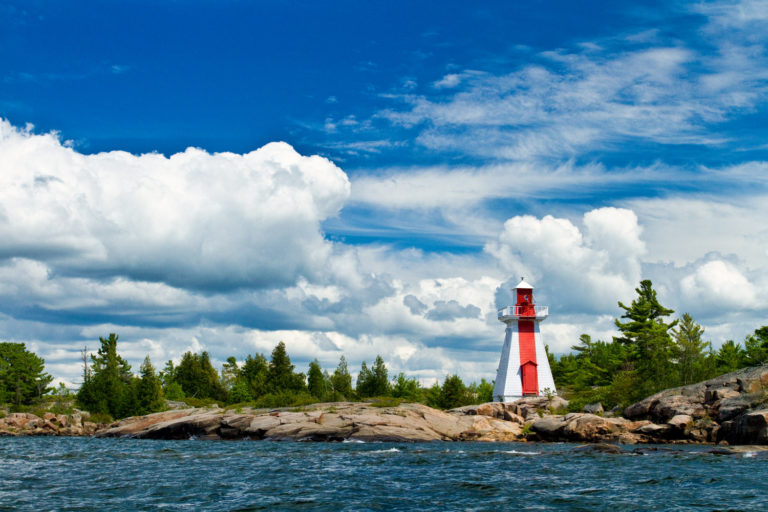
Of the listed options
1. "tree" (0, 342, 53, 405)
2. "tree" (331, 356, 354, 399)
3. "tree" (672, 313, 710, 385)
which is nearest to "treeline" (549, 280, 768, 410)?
"tree" (672, 313, 710, 385)

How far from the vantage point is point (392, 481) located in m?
28.3

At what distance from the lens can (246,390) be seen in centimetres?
11056

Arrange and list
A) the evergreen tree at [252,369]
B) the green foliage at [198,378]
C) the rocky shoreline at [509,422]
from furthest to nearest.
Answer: the green foliage at [198,378] < the evergreen tree at [252,369] < the rocky shoreline at [509,422]

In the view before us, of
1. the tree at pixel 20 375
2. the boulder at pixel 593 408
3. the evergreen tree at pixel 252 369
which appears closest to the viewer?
the boulder at pixel 593 408

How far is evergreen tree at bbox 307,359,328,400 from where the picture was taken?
103000 mm

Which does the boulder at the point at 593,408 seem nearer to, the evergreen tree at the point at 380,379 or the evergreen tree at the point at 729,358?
the evergreen tree at the point at 729,358

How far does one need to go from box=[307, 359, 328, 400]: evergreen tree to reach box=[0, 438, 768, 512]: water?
6152 centimetres

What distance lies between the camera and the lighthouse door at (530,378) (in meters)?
72.1

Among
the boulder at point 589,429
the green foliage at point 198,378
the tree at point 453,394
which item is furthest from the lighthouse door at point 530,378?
the green foliage at point 198,378

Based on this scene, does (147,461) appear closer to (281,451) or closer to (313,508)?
(281,451)

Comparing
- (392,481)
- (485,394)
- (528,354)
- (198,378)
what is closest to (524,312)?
(528,354)

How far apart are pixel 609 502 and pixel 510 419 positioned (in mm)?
45284

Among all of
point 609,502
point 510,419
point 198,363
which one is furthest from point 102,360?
point 609,502

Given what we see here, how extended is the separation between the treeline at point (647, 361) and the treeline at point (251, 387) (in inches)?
572
